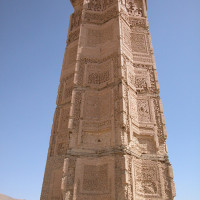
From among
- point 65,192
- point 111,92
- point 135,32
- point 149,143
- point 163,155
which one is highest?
point 135,32

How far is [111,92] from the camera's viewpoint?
7824 millimetres

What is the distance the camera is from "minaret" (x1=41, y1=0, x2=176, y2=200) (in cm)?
639

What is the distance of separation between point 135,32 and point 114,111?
16.1 ft

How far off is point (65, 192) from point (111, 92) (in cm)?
365

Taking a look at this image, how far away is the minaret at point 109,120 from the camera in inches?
252

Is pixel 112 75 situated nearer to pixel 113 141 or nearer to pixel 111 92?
pixel 111 92

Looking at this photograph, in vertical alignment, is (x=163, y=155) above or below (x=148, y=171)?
above

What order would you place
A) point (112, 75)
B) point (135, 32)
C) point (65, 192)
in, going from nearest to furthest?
point (65, 192)
point (112, 75)
point (135, 32)

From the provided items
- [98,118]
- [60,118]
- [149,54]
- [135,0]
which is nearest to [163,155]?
[98,118]

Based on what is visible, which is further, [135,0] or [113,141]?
[135,0]

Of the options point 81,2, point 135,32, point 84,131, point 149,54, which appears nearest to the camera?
point 84,131

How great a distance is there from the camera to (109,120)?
24.0 feet

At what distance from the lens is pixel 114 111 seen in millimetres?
7371

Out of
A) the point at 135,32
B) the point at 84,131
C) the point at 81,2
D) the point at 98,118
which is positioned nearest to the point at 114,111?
the point at 98,118
